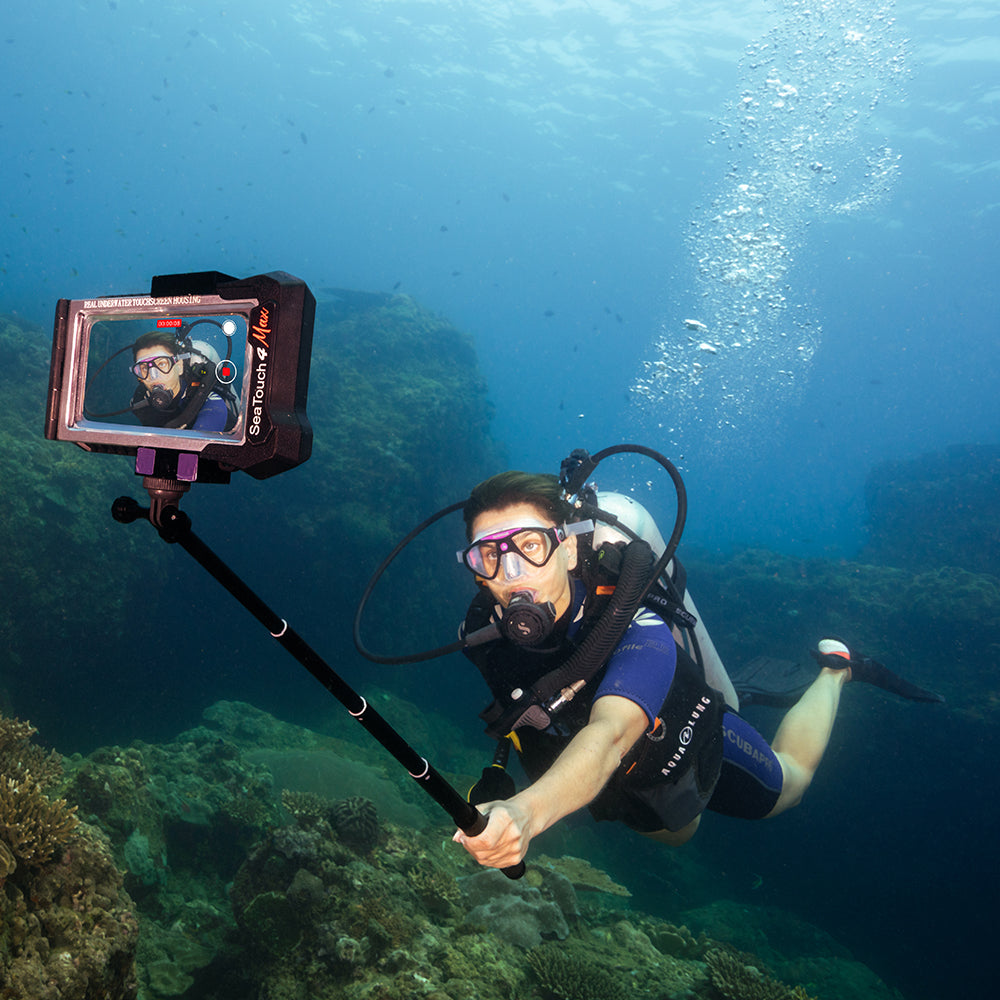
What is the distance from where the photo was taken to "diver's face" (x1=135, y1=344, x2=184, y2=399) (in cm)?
155

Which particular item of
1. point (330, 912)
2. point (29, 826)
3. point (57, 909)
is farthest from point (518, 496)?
point (330, 912)

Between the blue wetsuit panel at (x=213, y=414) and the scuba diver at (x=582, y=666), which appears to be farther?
the scuba diver at (x=582, y=666)

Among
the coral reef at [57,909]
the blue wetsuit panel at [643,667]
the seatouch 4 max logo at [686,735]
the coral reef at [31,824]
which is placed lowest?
the coral reef at [57,909]

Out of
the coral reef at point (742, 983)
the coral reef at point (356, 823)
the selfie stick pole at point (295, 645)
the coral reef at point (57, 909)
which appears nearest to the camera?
the selfie stick pole at point (295, 645)

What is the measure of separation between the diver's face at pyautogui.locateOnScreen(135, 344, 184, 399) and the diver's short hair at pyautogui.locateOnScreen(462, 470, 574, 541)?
1.87 metres

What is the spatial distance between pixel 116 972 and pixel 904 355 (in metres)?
116

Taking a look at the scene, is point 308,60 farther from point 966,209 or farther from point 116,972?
point 116,972

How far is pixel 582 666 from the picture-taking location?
280cm

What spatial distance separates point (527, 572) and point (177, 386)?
2.05m

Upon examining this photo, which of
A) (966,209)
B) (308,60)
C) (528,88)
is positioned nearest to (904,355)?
(966,209)

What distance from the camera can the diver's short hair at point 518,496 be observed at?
3266 mm

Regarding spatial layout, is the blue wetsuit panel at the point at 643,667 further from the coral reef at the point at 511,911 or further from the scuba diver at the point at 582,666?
the coral reef at the point at 511,911

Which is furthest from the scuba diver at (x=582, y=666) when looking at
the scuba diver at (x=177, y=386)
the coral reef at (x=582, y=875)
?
the coral reef at (x=582, y=875)

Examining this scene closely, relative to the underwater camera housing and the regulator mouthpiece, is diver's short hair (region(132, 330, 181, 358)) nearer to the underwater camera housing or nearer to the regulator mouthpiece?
the underwater camera housing
